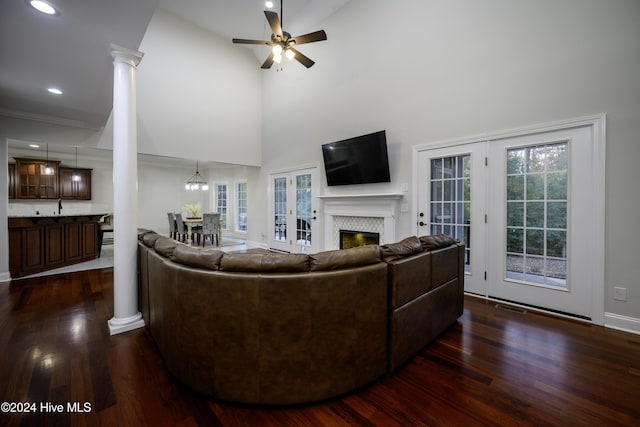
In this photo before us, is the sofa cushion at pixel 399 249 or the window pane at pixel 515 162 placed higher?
the window pane at pixel 515 162

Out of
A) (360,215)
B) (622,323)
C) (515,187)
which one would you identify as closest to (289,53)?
(360,215)

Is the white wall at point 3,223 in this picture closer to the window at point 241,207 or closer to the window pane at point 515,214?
the window at point 241,207

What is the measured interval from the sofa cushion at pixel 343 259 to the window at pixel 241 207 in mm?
7705

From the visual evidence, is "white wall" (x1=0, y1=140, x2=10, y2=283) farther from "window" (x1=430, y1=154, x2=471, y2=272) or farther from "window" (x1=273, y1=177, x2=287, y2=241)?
"window" (x1=430, y1=154, x2=471, y2=272)

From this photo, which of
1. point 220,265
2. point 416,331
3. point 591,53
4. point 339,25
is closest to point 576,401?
point 416,331

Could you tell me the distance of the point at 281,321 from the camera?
4.72 feet

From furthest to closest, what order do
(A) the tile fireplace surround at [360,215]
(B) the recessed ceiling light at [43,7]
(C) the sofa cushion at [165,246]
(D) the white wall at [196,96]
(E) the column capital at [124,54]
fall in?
(D) the white wall at [196,96], (A) the tile fireplace surround at [360,215], (E) the column capital at [124,54], (C) the sofa cushion at [165,246], (B) the recessed ceiling light at [43,7]

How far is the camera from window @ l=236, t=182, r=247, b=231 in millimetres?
8891

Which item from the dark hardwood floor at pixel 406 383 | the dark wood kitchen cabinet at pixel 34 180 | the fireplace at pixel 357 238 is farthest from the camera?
the dark wood kitchen cabinet at pixel 34 180

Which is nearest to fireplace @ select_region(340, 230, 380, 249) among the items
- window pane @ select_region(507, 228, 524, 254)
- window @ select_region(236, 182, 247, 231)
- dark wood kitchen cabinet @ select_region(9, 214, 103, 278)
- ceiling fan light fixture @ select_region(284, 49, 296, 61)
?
window pane @ select_region(507, 228, 524, 254)

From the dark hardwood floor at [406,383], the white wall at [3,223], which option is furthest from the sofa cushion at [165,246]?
the white wall at [3,223]

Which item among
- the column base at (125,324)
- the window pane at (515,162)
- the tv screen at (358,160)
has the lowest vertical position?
the column base at (125,324)

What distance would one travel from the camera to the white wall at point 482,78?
8.05 feet

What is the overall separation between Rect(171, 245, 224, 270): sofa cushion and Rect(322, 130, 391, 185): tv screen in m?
3.29
